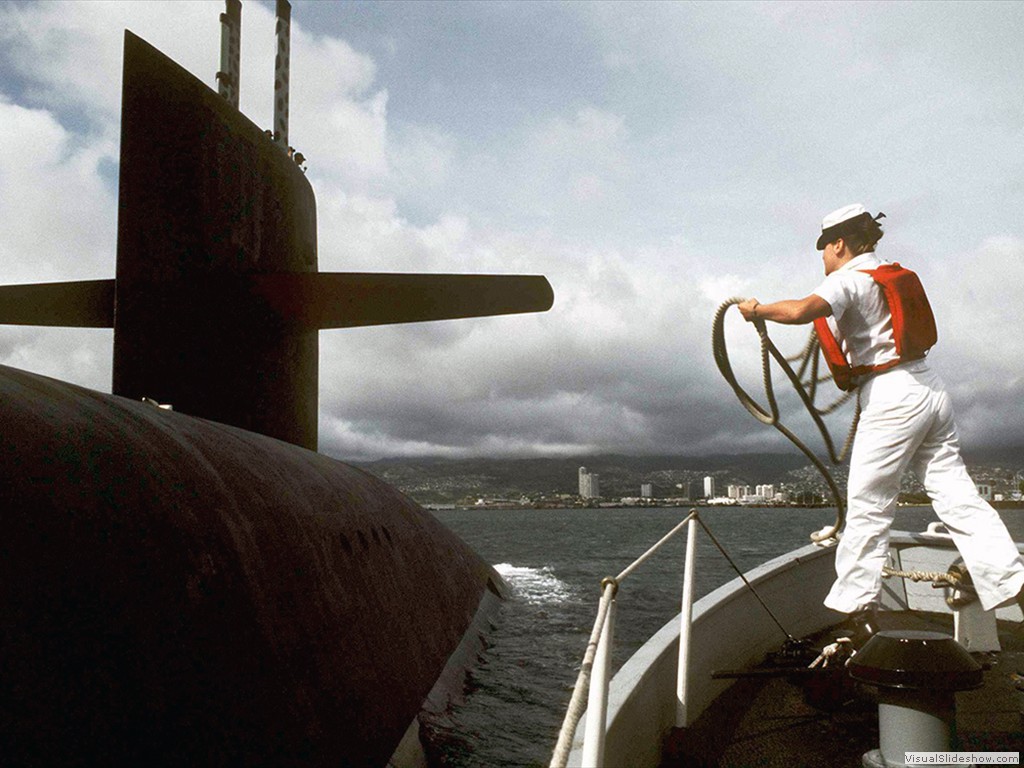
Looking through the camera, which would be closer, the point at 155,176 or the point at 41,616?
the point at 41,616

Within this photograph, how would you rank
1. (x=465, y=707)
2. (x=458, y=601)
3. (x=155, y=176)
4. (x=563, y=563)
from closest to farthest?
(x=155, y=176)
(x=465, y=707)
(x=458, y=601)
(x=563, y=563)

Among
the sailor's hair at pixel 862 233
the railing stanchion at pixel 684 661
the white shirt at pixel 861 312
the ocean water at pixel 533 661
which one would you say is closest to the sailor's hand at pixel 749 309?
the white shirt at pixel 861 312

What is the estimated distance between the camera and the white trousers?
12.7 ft

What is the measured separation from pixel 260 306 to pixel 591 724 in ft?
20.3

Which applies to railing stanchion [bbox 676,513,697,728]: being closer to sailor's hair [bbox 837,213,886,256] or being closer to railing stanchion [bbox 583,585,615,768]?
railing stanchion [bbox 583,585,615,768]

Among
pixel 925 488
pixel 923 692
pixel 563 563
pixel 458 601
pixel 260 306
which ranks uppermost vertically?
pixel 260 306

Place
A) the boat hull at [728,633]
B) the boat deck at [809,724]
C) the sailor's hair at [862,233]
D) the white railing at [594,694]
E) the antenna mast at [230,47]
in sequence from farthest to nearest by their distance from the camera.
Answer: the antenna mast at [230,47], the sailor's hair at [862,233], the boat deck at [809,724], the boat hull at [728,633], the white railing at [594,694]

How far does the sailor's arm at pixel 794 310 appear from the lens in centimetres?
373

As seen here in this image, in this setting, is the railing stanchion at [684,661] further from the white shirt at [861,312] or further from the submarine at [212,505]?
the submarine at [212,505]

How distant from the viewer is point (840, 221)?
4152 millimetres

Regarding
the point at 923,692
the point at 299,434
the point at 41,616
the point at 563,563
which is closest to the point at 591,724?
the point at 923,692

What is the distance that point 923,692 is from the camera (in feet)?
9.24

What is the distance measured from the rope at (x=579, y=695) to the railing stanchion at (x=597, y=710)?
26mm

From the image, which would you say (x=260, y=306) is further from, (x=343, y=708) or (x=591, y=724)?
(x=591, y=724)
